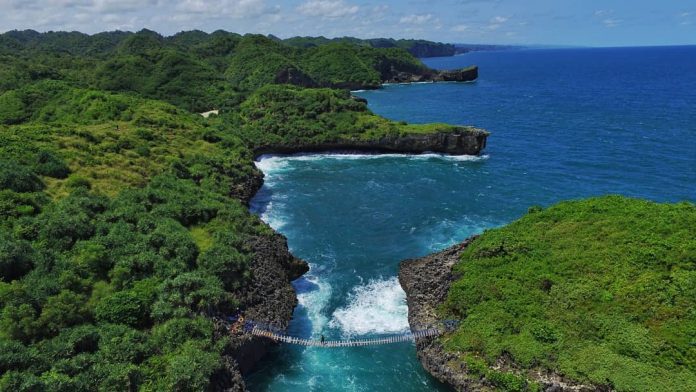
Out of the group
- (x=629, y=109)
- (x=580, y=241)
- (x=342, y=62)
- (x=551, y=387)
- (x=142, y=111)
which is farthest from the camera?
(x=342, y=62)

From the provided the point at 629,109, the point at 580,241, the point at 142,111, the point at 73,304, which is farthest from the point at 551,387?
the point at 629,109

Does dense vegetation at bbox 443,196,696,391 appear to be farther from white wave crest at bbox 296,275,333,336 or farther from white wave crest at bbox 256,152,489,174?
white wave crest at bbox 256,152,489,174

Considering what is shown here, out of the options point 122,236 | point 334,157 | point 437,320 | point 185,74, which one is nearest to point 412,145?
→ point 334,157

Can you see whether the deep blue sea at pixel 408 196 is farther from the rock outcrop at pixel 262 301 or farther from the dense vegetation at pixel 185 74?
the dense vegetation at pixel 185 74

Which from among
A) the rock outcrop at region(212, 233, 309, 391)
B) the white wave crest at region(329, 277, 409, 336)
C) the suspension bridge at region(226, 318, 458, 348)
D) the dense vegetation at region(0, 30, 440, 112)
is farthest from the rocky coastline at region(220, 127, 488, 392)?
the dense vegetation at region(0, 30, 440, 112)

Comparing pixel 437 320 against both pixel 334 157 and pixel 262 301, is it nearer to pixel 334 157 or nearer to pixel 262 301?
pixel 262 301

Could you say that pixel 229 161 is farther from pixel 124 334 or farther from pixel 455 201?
pixel 124 334
